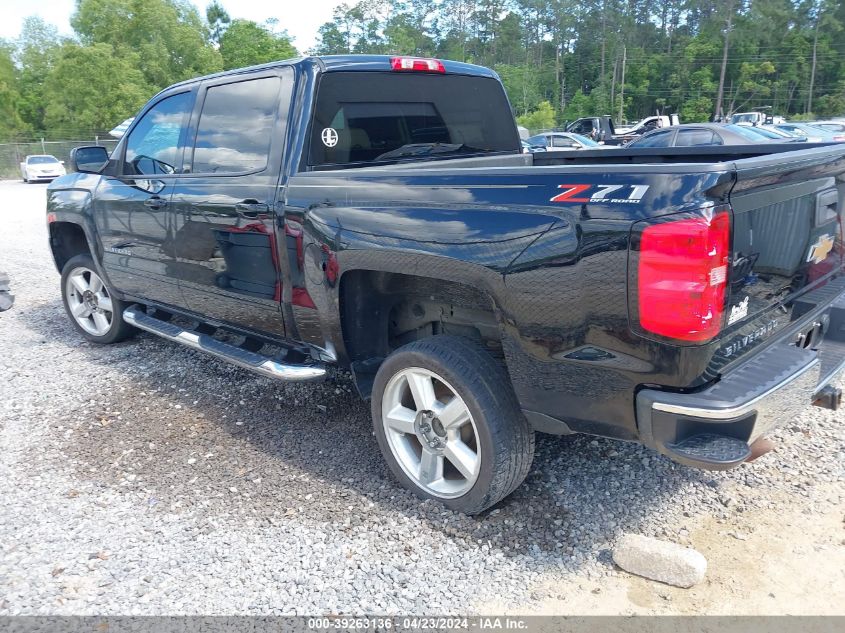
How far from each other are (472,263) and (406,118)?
163 cm

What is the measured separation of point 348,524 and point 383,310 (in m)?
1.09

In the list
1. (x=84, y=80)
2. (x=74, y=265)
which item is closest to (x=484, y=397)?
(x=74, y=265)

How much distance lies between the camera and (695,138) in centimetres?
1275

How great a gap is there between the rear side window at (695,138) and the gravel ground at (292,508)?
389 inches

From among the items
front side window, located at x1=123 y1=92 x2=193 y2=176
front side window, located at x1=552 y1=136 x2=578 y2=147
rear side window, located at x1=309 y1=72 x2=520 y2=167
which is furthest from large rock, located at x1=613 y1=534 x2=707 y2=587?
front side window, located at x1=552 y1=136 x2=578 y2=147

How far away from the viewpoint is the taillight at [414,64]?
3.87 meters

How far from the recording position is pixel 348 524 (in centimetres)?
308

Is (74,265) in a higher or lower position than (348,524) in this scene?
higher

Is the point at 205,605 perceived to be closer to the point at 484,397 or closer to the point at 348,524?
the point at 348,524

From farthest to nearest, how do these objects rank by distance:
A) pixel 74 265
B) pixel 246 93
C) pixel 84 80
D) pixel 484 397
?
1. pixel 84 80
2. pixel 74 265
3. pixel 246 93
4. pixel 484 397

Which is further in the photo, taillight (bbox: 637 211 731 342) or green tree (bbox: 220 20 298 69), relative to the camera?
green tree (bbox: 220 20 298 69)

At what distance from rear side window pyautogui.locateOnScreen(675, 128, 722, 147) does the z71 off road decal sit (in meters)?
11.3

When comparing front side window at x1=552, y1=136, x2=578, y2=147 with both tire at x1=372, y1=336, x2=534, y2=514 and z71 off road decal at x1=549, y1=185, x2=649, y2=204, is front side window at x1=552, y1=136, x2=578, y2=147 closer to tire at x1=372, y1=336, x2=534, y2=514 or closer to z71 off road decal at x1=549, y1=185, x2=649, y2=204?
tire at x1=372, y1=336, x2=534, y2=514

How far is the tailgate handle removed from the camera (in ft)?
9.54
